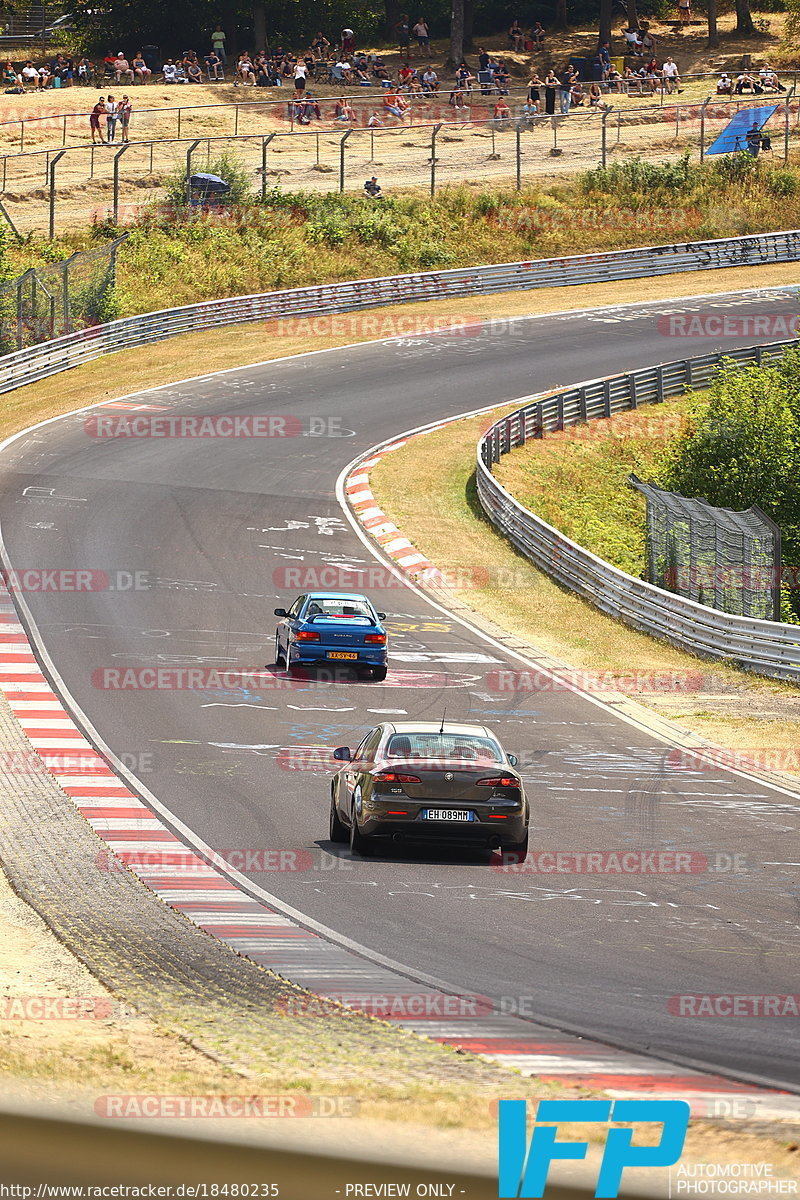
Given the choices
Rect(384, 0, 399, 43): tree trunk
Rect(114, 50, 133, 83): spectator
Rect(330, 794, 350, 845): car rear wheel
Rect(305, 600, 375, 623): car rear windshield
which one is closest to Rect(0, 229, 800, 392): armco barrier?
Rect(305, 600, 375, 623): car rear windshield

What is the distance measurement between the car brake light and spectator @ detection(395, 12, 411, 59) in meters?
75.7

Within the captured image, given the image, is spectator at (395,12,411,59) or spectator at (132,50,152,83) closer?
spectator at (132,50,152,83)

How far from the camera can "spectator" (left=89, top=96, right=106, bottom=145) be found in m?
67.8

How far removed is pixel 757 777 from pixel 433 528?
1852cm

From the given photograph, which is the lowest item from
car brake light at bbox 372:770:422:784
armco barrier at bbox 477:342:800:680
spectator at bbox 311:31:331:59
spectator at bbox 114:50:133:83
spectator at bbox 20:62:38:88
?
armco barrier at bbox 477:342:800:680

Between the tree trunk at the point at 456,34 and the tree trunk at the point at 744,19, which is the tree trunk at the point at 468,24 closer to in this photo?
the tree trunk at the point at 456,34

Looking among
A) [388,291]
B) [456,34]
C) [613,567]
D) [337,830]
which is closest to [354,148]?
[456,34]

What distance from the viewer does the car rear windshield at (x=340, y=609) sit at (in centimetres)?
2447

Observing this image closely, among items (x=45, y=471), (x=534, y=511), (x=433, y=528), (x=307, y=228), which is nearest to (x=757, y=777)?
(x=433, y=528)

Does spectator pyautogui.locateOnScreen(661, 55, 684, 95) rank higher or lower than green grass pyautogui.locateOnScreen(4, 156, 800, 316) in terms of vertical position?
higher

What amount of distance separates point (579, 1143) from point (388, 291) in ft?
183

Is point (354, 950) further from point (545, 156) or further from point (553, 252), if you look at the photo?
point (545, 156)

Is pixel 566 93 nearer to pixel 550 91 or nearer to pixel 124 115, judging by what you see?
pixel 550 91

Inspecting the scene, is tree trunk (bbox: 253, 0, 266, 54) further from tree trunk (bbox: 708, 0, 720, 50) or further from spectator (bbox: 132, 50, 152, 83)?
tree trunk (bbox: 708, 0, 720, 50)
